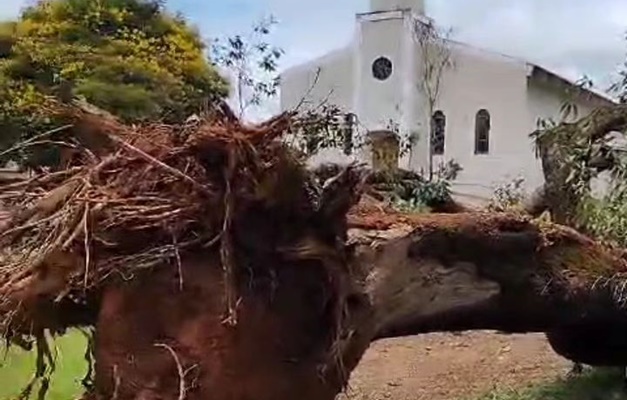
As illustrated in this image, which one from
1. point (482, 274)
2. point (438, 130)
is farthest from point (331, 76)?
point (482, 274)

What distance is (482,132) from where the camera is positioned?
72.0 ft

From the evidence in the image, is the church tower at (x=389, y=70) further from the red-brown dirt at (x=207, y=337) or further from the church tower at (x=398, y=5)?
the red-brown dirt at (x=207, y=337)

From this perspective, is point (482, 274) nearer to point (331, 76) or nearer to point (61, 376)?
point (61, 376)

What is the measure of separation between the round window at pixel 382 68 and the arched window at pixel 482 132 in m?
2.10

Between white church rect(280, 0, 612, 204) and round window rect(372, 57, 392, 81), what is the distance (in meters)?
0.02

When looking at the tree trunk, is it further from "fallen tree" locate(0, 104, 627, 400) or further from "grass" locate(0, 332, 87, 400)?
"grass" locate(0, 332, 87, 400)

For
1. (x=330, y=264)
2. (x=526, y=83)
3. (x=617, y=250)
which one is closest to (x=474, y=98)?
(x=526, y=83)

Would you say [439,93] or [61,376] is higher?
[439,93]

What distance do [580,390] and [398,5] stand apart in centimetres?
1517

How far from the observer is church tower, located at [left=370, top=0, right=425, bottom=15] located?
2158 centimetres

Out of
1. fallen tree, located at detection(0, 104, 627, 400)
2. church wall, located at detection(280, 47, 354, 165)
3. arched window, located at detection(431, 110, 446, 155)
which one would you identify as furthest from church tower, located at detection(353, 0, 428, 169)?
fallen tree, located at detection(0, 104, 627, 400)

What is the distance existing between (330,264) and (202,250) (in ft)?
1.66

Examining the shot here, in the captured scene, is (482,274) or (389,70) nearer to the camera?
(482,274)

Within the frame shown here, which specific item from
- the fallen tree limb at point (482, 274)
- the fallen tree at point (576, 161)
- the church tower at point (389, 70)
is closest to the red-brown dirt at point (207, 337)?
the fallen tree limb at point (482, 274)
